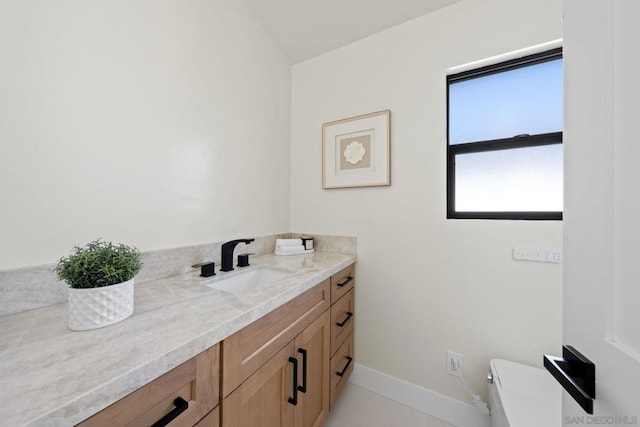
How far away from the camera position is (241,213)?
59.4 inches

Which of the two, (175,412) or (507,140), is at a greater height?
(507,140)

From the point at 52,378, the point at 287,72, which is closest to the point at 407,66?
the point at 287,72

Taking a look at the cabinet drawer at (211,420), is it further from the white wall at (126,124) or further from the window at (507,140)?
the window at (507,140)

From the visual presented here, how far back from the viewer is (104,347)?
0.51 meters

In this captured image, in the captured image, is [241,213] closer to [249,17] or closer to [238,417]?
[238,417]

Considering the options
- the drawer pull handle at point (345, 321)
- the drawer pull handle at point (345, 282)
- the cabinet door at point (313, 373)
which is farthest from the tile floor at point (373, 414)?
the drawer pull handle at point (345, 282)

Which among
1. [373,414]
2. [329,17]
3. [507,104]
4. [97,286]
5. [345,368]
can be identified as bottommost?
[373,414]

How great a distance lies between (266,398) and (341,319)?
73 centimetres

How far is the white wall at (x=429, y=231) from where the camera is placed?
→ 3.92ft

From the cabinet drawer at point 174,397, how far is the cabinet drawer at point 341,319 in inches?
32.1

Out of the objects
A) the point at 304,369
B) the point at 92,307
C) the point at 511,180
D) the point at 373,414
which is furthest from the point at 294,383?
the point at 511,180

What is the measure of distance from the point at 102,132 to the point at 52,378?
88cm

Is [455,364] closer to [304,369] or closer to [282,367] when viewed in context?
[304,369]

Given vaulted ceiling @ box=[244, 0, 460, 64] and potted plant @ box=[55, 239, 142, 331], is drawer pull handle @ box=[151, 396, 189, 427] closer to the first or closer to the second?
potted plant @ box=[55, 239, 142, 331]
